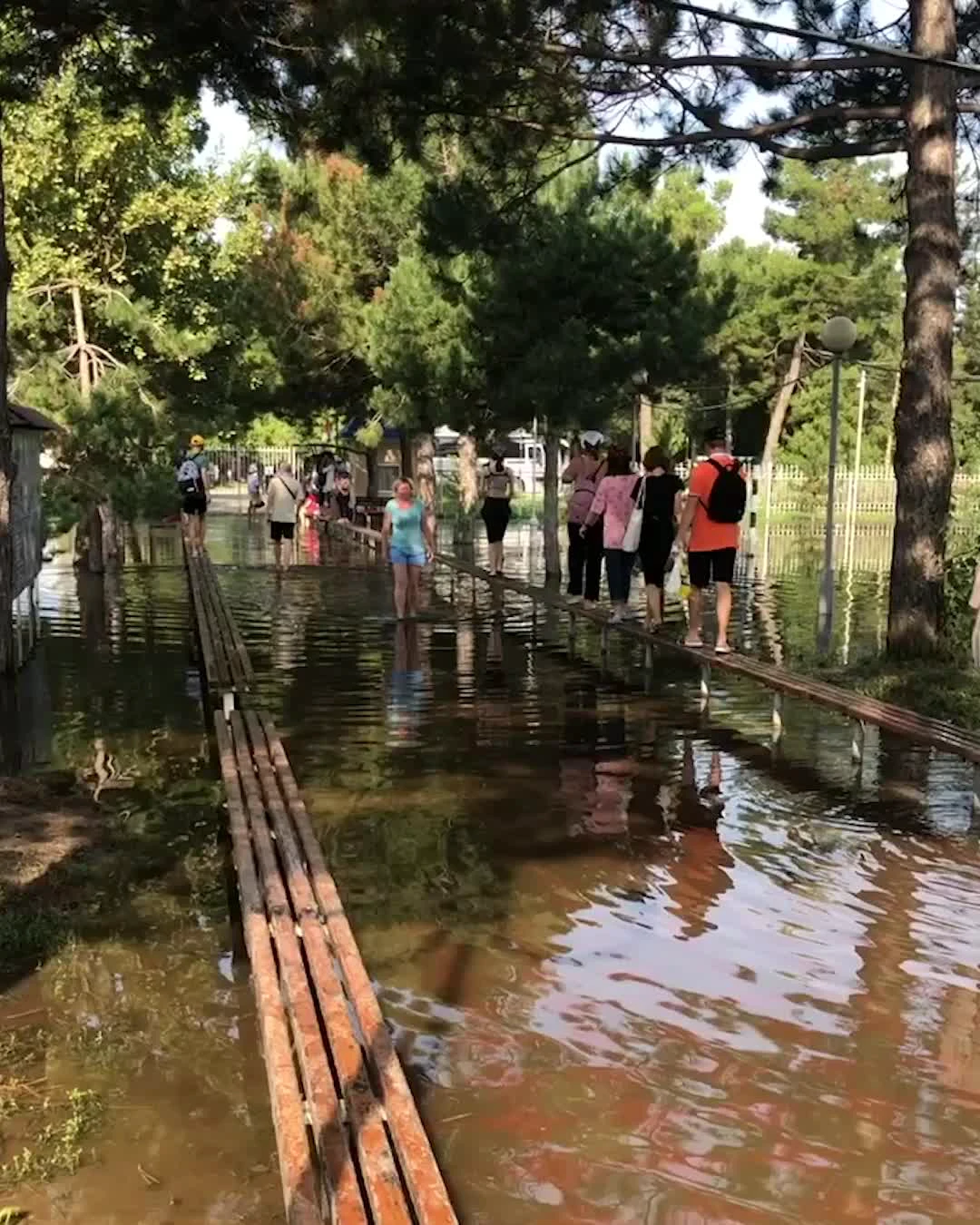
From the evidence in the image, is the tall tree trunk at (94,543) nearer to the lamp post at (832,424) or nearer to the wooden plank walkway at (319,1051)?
the lamp post at (832,424)

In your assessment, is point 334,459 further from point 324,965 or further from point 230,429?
point 324,965

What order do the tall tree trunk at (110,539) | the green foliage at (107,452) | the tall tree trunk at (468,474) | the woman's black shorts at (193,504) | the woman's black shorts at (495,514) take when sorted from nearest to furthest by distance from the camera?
1. the woman's black shorts at (495,514)
2. the green foliage at (107,452)
3. the tall tree trunk at (110,539)
4. the woman's black shorts at (193,504)
5. the tall tree trunk at (468,474)

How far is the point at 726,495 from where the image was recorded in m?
9.95

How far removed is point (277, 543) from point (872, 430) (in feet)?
126

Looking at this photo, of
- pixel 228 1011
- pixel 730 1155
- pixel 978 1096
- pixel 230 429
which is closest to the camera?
pixel 730 1155

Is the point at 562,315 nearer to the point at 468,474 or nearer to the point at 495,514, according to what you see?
the point at 495,514

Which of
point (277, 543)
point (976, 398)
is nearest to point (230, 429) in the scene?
point (277, 543)

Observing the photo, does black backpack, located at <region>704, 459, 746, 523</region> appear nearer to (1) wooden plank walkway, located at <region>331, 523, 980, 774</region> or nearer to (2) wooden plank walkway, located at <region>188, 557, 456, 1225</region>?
(1) wooden plank walkway, located at <region>331, 523, 980, 774</region>

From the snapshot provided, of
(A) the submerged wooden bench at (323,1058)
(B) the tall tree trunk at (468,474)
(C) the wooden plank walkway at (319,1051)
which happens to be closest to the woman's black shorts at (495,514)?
(C) the wooden plank walkway at (319,1051)

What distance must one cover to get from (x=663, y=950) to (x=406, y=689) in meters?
5.73

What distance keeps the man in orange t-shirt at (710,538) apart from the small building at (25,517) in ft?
17.0

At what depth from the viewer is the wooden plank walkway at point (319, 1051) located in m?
3.08

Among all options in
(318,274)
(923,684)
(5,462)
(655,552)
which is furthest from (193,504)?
(923,684)

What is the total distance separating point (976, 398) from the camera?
181 feet
